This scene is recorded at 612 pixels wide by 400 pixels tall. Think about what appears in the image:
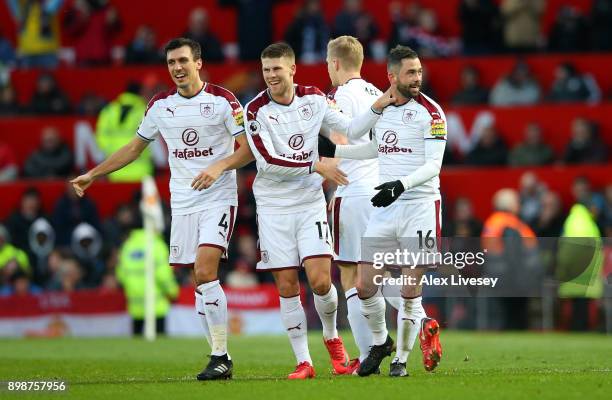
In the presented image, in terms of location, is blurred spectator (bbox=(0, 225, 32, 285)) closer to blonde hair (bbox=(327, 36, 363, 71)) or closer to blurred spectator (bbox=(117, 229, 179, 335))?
blurred spectator (bbox=(117, 229, 179, 335))

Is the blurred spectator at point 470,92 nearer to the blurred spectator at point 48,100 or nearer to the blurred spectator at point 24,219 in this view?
the blurred spectator at point 48,100

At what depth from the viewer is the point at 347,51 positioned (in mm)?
13375

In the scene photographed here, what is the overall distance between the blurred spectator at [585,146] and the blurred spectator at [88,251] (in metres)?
7.74

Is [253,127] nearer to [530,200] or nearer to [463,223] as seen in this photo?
[463,223]

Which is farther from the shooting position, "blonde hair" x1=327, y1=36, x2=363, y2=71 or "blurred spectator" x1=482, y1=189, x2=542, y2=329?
"blurred spectator" x1=482, y1=189, x2=542, y2=329

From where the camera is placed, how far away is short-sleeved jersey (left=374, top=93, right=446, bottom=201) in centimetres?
1230

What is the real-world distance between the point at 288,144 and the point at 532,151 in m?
11.9

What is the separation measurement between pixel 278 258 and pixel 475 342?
6.66 meters

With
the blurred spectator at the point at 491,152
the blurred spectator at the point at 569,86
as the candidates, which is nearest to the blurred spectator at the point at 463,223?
the blurred spectator at the point at 491,152

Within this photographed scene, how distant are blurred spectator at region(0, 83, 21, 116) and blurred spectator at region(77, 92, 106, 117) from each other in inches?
47.1

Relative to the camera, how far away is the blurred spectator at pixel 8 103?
25.9 m

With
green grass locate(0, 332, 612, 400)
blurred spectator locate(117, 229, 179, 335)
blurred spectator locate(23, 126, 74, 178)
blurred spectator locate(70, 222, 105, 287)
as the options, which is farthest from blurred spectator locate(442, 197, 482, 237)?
blurred spectator locate(23, 126, 74, 178)

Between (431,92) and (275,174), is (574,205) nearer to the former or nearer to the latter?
(431,92)

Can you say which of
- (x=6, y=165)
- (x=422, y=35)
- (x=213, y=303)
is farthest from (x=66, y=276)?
(x=213, y=303)
